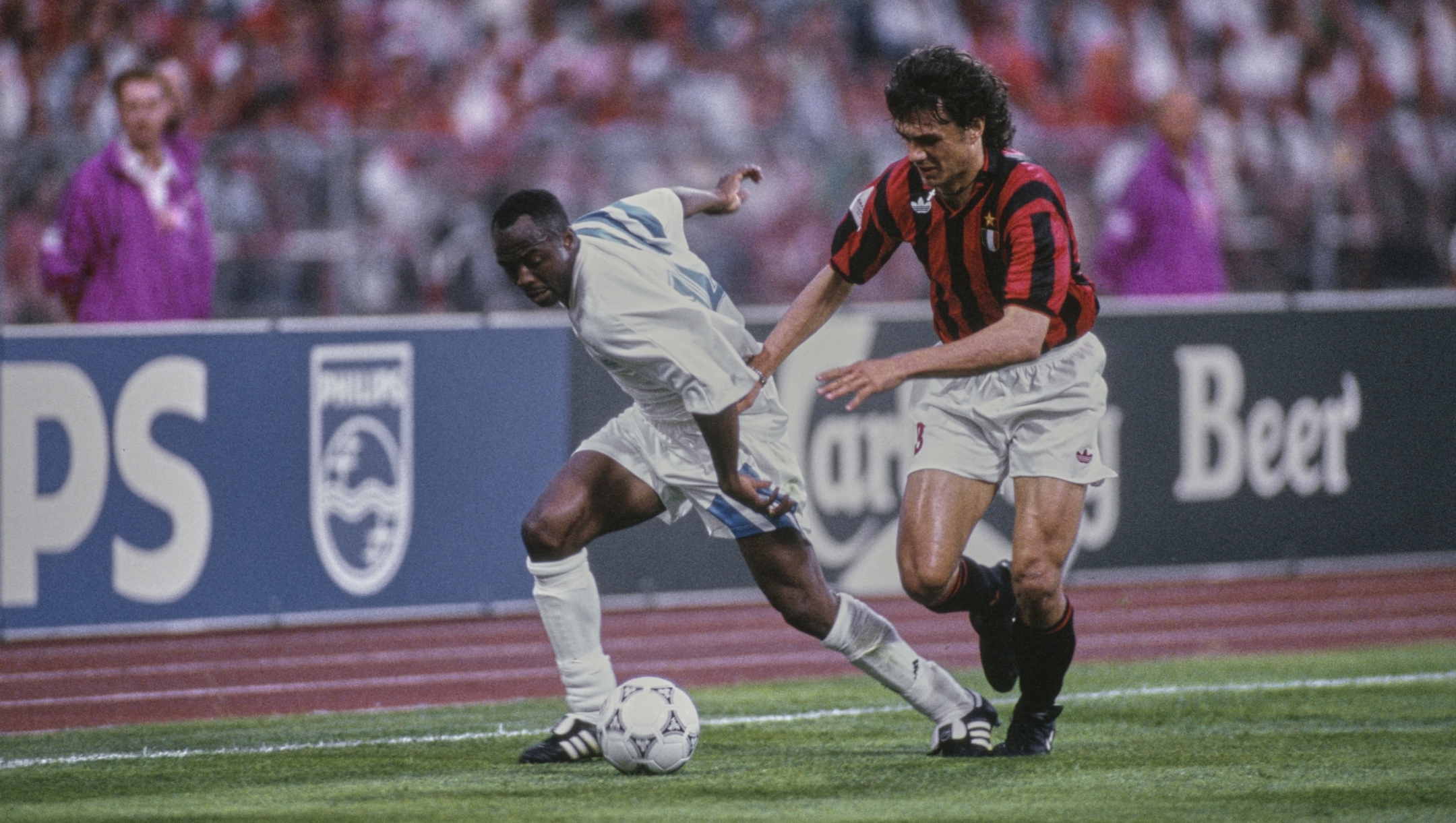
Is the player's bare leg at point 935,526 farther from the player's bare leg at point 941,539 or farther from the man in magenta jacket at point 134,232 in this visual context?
the man in magenta jacket at point 134,232

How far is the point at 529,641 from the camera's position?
32.2 ft

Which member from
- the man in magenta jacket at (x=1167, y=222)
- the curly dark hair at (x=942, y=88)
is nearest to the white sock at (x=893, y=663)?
the curly dark hair at (x=942, y=88)

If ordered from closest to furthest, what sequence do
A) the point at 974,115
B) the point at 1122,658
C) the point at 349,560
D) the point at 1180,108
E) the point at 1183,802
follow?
the point at 1183,802
the point at 974,115
the point at 1122,658
the point at 349,560
the point at 1180,108

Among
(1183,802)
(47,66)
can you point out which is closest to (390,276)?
(47,66)

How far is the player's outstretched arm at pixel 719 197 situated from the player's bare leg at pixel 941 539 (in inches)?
41.1

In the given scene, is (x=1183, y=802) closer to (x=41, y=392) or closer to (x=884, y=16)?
(x=41, y=392)

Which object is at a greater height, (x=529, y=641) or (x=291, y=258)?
(x=291, y=258)

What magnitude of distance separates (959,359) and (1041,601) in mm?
858

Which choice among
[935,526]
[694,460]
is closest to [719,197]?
[694,460]

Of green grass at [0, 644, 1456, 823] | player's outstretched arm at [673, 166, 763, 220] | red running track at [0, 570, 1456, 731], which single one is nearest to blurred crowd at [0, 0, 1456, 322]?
red running track at [0, 570, 1456, 731]

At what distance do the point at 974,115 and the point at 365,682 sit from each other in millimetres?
3872

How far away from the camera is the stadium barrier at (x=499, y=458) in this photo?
31.3 feet

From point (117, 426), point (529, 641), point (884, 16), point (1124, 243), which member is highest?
point (884, 16)

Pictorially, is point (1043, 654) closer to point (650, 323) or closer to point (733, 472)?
point (733, 472)
